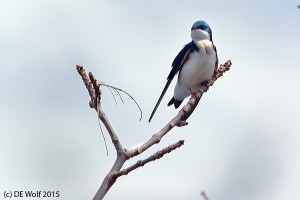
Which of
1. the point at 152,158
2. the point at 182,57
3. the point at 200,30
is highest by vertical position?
the point at 200,30

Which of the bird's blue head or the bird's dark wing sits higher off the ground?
the bird's blue head

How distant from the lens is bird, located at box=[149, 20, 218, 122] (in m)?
8.90

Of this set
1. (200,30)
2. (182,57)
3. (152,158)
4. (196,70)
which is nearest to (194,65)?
(196,70)

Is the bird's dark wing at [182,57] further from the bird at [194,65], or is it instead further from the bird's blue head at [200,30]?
the bird's blue head at [200,30]

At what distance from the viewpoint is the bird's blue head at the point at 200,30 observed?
32.3 ft

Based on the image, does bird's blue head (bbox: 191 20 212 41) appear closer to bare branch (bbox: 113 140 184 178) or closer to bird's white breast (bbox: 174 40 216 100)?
bird's white breast (bbox: 174 40 216 100)

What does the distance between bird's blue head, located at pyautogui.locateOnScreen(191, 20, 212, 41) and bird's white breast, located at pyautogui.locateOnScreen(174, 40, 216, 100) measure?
427 millimetres

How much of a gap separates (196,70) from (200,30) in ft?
4.52

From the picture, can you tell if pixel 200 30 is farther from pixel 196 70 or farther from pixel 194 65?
pixel 196 70

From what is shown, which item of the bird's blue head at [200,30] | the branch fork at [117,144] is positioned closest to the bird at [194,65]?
the bird's blue head at [200,30]

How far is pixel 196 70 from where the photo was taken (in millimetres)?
8859

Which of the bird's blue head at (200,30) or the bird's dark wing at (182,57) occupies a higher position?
the bird's blue head at (200,30)

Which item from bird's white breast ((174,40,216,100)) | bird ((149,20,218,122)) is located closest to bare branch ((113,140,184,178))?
bird ((149,20,218,122))

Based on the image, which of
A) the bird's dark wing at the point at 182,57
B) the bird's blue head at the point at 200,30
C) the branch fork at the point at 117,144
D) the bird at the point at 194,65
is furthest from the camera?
the bird's blue head at the point at 200,30
